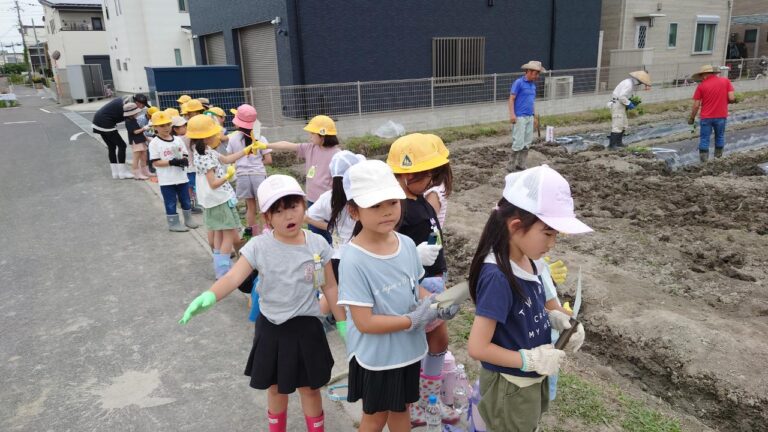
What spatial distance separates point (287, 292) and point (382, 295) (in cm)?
61

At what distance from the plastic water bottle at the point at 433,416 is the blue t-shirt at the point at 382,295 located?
60 centimetres

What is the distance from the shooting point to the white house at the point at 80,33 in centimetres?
3562

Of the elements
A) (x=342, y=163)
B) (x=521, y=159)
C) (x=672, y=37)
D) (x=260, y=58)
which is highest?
(x=672, y=37)

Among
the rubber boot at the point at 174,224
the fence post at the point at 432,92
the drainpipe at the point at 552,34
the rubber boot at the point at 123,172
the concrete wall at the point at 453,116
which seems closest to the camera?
the rubber boot at the point at 174,224

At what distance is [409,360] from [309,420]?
0.84m

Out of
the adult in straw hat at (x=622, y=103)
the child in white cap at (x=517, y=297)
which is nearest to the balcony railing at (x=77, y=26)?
the adult in straw hat at (x=622, y=103)

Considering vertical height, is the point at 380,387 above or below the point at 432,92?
below

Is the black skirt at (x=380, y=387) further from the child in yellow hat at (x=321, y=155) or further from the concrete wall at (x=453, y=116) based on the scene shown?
the concrete wall at (x=453, y=116)

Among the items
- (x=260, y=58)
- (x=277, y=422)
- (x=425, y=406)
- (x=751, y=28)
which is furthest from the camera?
(x=751, y=28)

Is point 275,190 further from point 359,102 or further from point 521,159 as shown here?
point 359,102

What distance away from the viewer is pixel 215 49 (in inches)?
751

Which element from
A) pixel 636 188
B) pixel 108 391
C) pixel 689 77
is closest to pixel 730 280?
pixel 636 188

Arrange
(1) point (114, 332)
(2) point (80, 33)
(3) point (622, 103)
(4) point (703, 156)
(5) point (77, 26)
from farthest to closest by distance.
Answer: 1. (5) point (77, 26)
2. (2) point (80, 33)
3. (3) point (622, 103)
4. (4) point (703, 156)
5. (1) point (114, 332)

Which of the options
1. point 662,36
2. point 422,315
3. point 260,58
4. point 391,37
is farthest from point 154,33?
point 422,315
